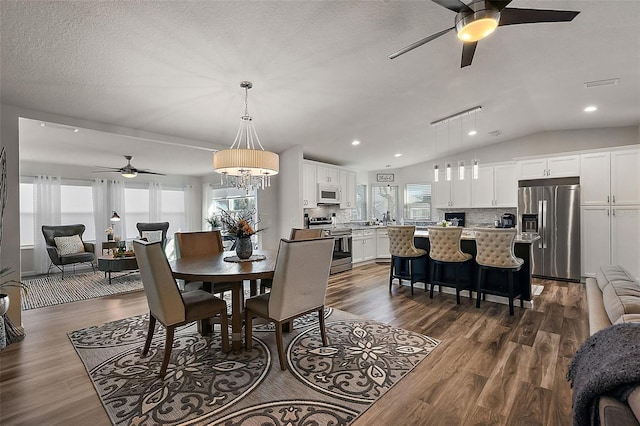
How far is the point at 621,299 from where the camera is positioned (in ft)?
4.87

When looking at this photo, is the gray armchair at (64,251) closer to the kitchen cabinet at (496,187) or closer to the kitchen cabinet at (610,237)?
the kitchen cabinet at (496,187)

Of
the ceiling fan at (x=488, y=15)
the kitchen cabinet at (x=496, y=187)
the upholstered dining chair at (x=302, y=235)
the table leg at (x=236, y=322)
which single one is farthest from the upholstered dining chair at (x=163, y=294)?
the kitchen cabinet at (x=496, y=187)

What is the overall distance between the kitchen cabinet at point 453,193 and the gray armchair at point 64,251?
7570 millimetres

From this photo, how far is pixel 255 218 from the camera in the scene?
5.88 metres

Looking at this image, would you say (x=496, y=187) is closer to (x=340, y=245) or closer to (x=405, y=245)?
(x=405, y=245)

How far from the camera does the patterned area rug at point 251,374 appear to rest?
1771mm

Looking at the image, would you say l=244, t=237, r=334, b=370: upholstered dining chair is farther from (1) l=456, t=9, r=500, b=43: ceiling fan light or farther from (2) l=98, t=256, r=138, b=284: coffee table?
(2) l=98, t=256, r=138, b=284: coffee table

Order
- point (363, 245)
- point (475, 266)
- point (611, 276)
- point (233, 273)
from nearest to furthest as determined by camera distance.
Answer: point (611, 276) → point (233, 273) → point (475, 266) → point (363, 245)

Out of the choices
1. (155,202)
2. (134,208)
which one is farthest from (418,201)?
(134,208)

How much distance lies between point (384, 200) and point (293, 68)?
18.7ft

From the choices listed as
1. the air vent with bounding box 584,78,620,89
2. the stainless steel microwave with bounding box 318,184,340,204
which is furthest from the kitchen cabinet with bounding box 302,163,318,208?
the air vent with bounding box 584,78,620,89

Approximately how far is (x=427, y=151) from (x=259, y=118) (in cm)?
411

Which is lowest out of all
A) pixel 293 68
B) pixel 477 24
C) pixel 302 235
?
pixel 302 235

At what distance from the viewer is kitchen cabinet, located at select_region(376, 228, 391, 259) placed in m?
7.08
